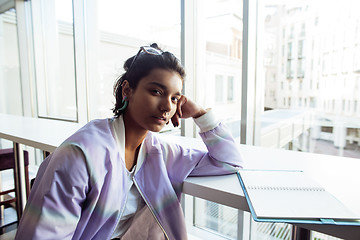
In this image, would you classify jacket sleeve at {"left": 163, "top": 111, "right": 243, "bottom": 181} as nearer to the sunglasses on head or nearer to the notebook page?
the notebook page

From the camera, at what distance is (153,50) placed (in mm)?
748

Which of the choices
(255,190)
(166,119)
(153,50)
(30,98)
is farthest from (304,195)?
(30,98)

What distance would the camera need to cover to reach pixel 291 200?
25.2 inches

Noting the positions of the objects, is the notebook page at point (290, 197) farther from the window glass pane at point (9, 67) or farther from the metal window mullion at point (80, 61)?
the window glass pane at point (9, 67)

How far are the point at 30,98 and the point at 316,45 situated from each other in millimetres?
3408

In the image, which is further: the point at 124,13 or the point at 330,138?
the point at 124,13

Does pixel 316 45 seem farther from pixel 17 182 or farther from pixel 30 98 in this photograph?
pixel 30 98

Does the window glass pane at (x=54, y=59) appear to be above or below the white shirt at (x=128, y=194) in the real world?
above

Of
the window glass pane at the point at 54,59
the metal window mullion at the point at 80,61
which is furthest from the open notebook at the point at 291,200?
the window glass pane at the point at 54,59

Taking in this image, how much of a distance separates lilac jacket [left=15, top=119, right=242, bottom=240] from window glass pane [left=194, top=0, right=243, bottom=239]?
84 cm

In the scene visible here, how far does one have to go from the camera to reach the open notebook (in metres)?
0.55

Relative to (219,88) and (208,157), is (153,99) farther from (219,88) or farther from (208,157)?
(219,88)

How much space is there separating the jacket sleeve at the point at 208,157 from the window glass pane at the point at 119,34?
45.2 inches

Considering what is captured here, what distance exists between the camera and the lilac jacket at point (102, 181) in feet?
1.77
